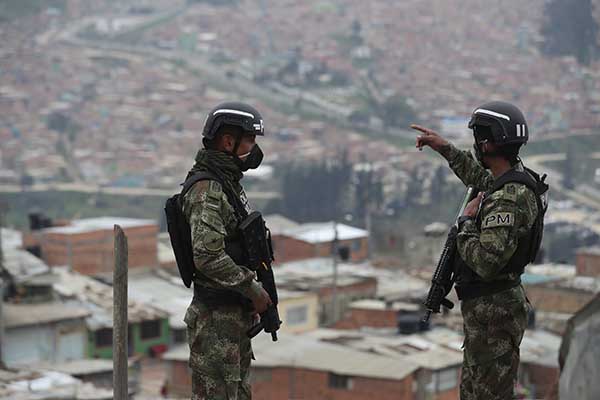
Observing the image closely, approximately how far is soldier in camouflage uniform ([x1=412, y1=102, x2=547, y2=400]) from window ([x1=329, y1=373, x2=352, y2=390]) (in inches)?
414

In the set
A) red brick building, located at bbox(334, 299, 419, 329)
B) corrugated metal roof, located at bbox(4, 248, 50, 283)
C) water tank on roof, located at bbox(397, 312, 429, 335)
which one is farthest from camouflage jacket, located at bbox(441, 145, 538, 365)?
corrugated metal roof, located at bbox(4, 248, 50, 283)

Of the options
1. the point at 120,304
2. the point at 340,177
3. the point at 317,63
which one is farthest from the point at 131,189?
the point at 120,304

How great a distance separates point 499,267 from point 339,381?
10.9 meters

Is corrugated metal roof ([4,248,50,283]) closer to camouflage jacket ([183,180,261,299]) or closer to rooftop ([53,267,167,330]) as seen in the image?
rooftop ([53,267,167,330])

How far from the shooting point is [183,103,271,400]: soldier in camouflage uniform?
344 cm

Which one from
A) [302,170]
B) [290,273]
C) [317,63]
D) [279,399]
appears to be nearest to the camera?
[279,399]

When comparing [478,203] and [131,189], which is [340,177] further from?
[478,203]

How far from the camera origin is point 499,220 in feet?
11.2

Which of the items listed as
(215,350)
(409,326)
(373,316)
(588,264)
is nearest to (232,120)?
(215,350)

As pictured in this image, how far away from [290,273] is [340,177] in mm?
37375

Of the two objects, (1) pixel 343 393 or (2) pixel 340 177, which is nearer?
(1) pixel 343 393

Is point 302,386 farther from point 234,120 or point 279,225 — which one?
point 279,225

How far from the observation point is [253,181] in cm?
7131

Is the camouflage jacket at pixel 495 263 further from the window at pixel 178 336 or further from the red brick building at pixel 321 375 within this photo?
the window at pixel 178 336
